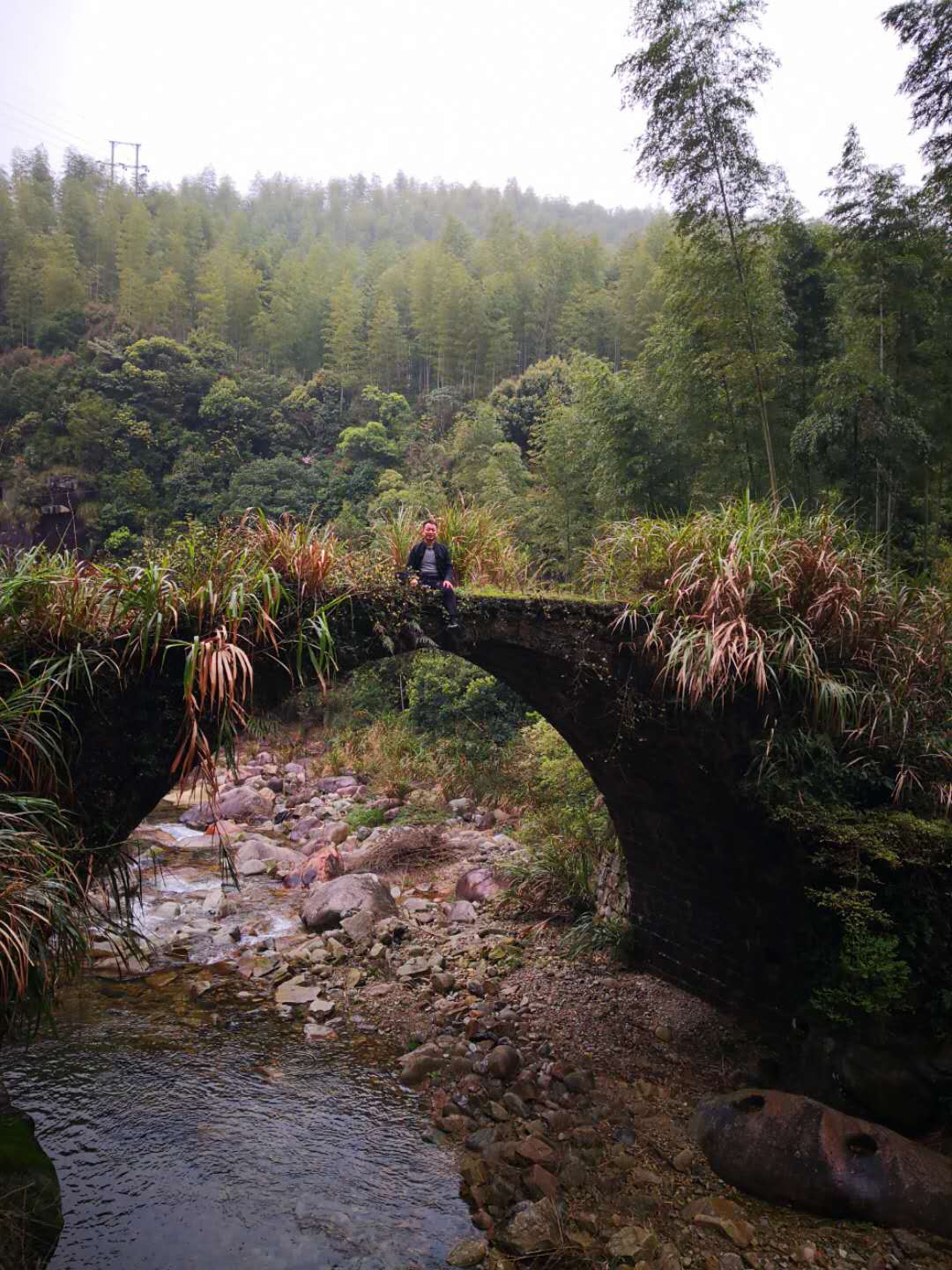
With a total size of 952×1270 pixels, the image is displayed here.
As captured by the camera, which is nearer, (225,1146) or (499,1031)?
(225,1146)

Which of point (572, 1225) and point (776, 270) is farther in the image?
point (776, 270)

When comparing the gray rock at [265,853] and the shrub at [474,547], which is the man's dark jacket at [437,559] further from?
the gray rock at [265,853]

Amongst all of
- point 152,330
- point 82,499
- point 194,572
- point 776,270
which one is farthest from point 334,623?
point 152,330

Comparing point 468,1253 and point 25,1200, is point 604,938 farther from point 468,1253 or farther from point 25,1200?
point 25,1200

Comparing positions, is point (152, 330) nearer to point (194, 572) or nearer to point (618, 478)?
point (618, 478)

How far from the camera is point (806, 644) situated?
202 inches

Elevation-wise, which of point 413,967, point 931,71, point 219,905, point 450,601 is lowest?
point 413,967

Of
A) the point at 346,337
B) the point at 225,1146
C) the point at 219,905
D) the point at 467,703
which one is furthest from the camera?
the point at 346,337

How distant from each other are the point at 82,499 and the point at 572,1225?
958 inches

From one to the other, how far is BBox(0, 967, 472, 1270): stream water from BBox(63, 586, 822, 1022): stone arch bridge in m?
1.95

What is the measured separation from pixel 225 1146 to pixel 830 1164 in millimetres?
3559

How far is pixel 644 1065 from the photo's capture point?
5.68 meters

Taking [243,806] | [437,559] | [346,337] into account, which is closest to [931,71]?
[437,559]

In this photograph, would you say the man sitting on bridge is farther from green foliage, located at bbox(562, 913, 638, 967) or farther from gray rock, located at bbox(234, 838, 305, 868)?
gray rock, located at bbox(234, 838, 305, 868)
